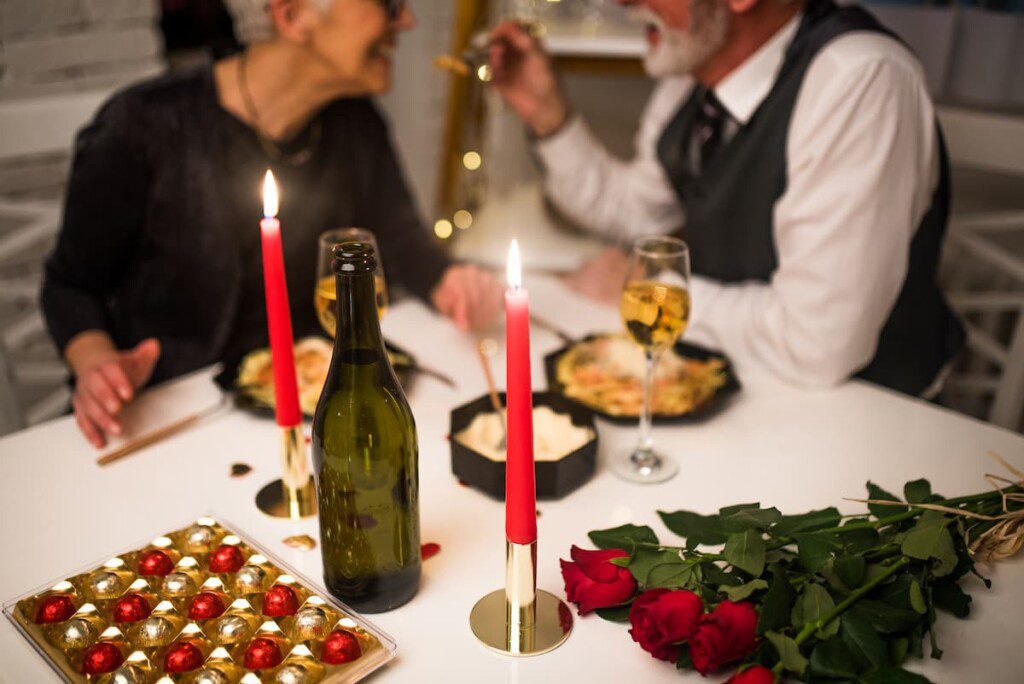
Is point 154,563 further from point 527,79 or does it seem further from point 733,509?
point 527,79

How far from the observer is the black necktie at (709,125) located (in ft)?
5.40

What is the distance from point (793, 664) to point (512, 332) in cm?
33

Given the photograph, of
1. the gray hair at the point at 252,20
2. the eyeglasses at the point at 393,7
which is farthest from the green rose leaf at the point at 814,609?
the gray hair at the point at 252,20

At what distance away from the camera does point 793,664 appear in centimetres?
66

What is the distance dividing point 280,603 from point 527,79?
55.9 inches

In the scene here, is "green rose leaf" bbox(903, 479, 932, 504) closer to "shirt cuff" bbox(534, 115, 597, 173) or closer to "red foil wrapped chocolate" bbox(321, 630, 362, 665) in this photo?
"red foil wrapped chocolate" bbox(321, 630, 362, 665)

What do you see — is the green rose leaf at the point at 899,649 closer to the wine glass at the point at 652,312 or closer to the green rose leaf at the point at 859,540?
the green rose leaf at the point at 859,540

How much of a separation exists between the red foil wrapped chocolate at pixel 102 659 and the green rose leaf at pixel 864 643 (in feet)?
1.87

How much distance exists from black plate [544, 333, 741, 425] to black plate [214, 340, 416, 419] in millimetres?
194

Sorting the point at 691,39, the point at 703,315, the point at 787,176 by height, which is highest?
the point at 691,39

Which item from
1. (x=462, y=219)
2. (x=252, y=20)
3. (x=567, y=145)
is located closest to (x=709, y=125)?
(x=567, y=145)

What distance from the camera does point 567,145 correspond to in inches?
77.8

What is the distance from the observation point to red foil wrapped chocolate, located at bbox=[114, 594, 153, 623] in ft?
2.39

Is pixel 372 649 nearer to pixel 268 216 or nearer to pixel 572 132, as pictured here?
pixel 268 216
